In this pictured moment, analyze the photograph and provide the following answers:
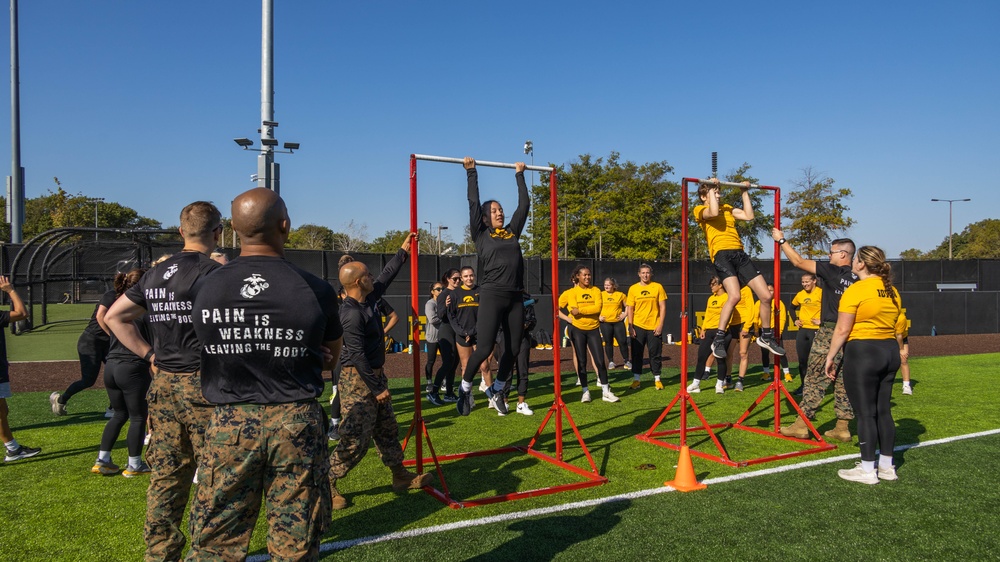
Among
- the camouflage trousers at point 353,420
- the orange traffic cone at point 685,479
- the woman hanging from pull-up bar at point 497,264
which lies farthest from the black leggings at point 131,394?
the orange traffic cone at point 685,479

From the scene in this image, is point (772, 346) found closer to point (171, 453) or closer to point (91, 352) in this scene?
point (171, 453)

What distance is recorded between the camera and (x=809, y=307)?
1048 centimetres

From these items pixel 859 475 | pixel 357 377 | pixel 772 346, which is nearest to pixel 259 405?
pixel 357 377

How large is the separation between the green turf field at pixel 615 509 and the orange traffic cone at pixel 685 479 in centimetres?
12

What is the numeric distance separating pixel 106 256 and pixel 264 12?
12628 millimetres

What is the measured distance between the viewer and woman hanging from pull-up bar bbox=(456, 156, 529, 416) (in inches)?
243

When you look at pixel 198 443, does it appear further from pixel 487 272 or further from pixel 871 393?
pixel 871 393

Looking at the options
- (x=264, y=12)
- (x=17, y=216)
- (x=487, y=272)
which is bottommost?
(x=487, y=272)

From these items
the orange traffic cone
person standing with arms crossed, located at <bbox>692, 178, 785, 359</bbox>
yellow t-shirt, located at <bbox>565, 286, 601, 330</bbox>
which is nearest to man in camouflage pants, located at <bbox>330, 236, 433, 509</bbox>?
the orange traffic cone

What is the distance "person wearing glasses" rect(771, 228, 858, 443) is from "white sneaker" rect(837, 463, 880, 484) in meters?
1.23

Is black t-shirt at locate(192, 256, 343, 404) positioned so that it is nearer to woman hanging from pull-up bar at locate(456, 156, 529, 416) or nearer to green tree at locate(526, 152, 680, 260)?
woman hanging from pull-up bar at locate(456, 156, 529, 416)

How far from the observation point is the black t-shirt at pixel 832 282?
7.50 metres

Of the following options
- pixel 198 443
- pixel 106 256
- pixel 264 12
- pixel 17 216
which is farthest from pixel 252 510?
pixel 17 216

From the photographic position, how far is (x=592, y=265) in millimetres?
26734
